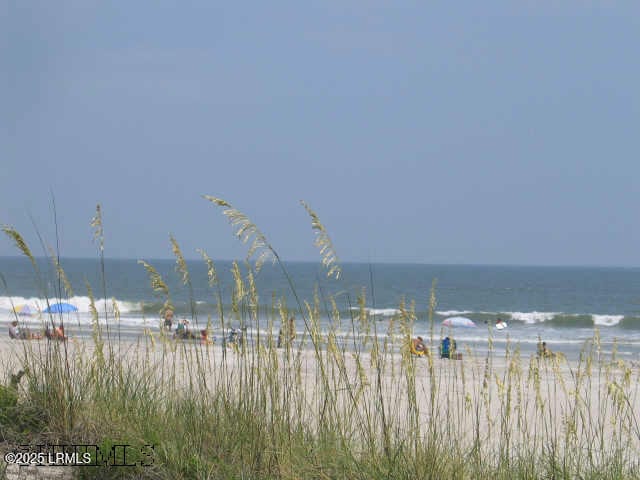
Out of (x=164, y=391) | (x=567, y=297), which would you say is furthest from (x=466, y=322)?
(x=567, y=297)

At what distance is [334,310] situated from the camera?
384cm

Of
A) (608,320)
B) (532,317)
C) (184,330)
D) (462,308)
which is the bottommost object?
(608,320)

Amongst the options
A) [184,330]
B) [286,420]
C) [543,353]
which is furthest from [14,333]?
[543,353]

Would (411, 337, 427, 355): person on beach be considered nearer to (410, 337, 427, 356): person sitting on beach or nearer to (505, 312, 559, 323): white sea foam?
(410, 337, 427, 356): person sitting on beach

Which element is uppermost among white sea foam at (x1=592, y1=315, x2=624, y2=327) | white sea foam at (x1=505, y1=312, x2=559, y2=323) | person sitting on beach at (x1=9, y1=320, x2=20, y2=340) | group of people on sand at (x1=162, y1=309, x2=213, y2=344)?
group of people on sand at (x1=162, y1=309, x2=213, y2=344)

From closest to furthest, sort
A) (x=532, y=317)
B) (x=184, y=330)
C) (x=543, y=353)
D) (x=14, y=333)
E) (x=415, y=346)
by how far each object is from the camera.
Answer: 1. (x=543, y=353)
2. (x=184, y=330)
3. (x=415, y=346)
4. (x=14, y=333)
5. (x=532, y=317)

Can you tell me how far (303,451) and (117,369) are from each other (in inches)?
57.0

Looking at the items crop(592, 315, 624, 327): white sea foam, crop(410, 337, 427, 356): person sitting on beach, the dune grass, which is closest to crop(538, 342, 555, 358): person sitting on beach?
the dune grass

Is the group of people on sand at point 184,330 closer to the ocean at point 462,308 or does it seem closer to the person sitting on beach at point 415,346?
the person sitting on beach at point 415,346

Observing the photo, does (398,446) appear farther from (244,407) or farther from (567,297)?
(567,297)

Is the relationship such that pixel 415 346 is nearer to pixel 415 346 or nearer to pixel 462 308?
pixel 415 346

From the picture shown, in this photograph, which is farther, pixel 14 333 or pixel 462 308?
pixel 462 308

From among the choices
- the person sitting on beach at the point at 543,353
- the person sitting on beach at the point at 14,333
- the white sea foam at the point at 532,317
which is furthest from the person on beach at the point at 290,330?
the white sea foam at the point at 532,317

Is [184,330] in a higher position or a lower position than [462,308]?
higher
